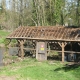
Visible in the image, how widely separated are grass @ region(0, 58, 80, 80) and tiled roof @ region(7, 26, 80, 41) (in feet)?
10.8

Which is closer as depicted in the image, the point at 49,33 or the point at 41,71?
the point at 41,71

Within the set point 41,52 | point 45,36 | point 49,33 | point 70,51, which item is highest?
point 49,33

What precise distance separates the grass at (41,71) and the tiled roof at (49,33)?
129 inches

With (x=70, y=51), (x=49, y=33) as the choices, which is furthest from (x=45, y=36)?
(x=70, y=51)

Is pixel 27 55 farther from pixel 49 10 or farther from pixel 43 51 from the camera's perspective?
pixel 49 10

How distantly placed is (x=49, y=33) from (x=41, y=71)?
7.10 meters

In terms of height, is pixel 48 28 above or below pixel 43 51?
above

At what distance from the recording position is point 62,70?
20953 mm

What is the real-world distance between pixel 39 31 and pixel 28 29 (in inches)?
64.3

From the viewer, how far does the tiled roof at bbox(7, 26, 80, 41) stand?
992 inches

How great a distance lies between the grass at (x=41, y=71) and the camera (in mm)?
18734

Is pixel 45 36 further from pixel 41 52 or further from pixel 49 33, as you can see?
pixel 41 52

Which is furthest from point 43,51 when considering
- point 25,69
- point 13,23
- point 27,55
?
point 13,23

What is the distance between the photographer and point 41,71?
20.5 m
